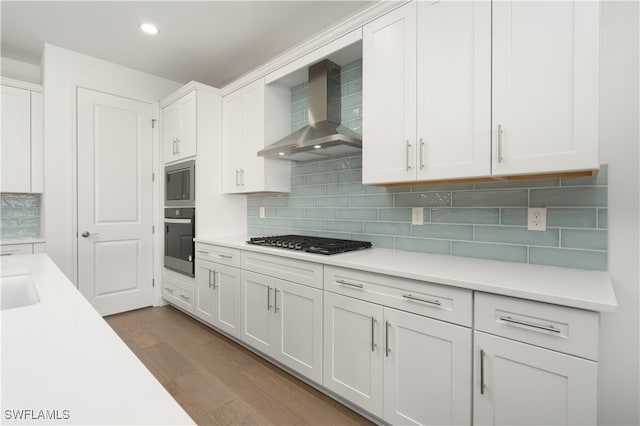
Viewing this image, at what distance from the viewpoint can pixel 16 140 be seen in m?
3.01

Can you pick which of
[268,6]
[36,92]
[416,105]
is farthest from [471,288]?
[36,92]

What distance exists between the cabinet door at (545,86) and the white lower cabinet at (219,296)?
2.10 meters

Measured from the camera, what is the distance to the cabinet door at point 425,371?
1.37 m

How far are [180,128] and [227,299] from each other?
6.36ft

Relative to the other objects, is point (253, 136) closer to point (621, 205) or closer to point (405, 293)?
point (405, 293)

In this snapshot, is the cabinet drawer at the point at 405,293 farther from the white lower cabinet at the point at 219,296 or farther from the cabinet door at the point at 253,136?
the cabinet door at the point at 253,136

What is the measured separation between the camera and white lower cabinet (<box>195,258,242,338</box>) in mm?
2624

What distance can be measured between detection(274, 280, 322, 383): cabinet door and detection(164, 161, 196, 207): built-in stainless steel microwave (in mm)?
1647

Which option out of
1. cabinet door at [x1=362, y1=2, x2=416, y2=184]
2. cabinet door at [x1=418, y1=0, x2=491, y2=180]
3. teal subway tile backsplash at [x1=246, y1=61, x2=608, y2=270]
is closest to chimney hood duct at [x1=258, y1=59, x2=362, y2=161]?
teal subway tile backsplash at [x1=246, y1=61, x2=608, y2=270]

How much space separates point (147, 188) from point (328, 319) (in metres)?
2.88

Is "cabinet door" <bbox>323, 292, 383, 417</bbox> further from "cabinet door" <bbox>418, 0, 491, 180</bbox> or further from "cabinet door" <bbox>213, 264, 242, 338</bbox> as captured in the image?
"cabinet door" <bbox>213, 264, 242, 338</bbox>

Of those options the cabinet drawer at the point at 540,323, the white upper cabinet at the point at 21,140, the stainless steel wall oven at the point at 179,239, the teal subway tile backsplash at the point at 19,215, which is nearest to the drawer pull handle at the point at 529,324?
the cabinet drawer at the point at 540,323

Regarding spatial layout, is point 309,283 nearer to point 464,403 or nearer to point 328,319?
point 328,319

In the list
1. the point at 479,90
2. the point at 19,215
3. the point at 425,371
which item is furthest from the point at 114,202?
the point at 479,90
